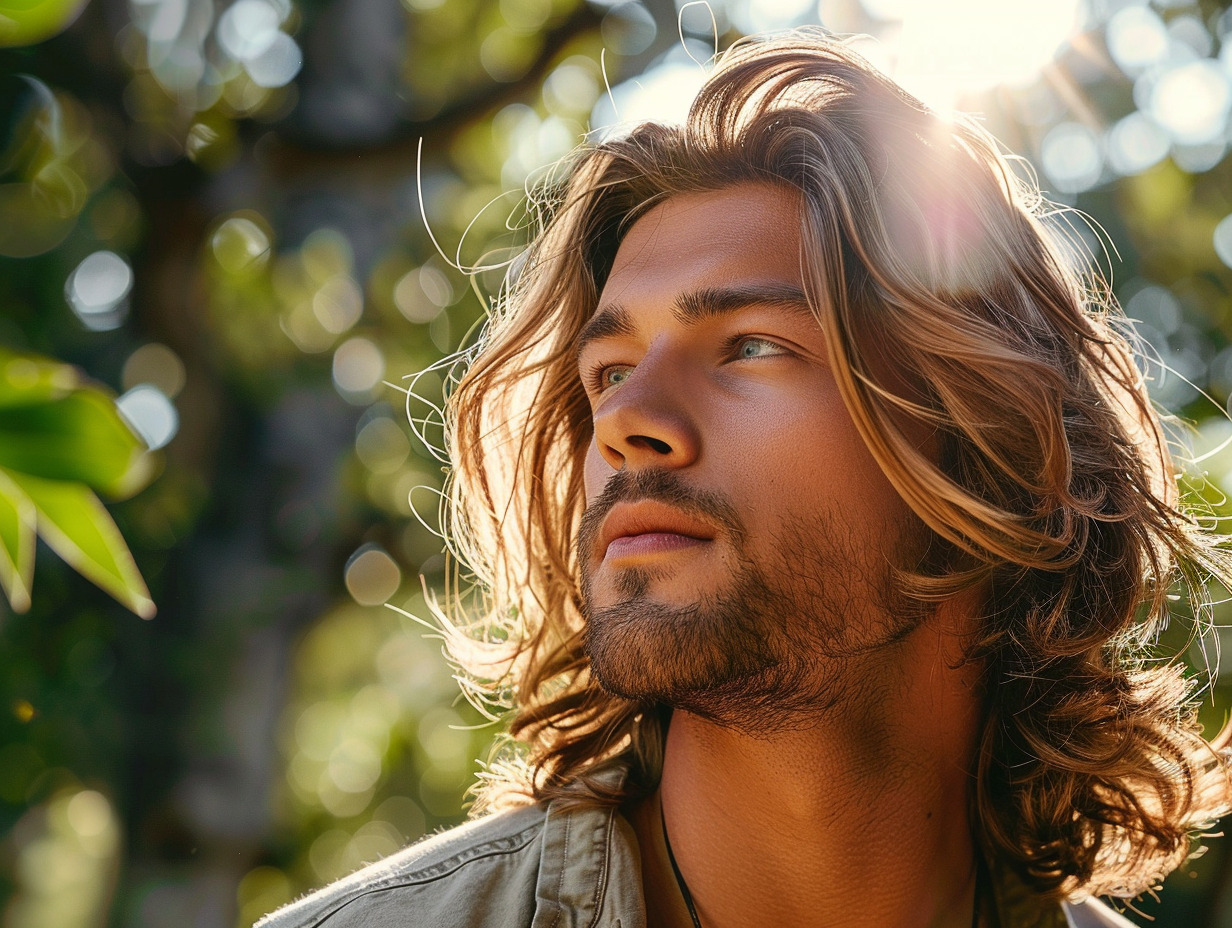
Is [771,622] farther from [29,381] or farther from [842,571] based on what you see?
[29,381]

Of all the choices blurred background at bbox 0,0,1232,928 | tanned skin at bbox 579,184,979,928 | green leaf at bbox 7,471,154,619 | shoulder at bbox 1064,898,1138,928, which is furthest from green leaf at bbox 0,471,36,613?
blurred background at bbox 0,0,1232,928

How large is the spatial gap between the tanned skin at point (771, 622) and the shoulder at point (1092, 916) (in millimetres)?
353

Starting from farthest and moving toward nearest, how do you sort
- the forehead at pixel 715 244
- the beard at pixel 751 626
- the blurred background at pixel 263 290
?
1. the blurred background at pixel 263 290
2. the forehead at pixel 715 244
3. the beard at pixel 751 626

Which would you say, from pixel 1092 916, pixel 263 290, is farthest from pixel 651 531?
pixel 263 290

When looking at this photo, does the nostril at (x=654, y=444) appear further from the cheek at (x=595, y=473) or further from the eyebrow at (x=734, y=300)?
the eyebrow at (x=734, y=300)

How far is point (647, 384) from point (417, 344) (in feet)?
19.6

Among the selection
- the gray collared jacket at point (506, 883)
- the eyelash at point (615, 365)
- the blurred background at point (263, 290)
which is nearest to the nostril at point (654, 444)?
the eyelash at point (615, 365)

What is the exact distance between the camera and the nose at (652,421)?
2232 mm

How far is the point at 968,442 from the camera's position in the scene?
8.13 feet

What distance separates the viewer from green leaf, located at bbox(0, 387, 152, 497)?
0.56m

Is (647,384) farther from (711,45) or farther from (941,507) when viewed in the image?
(711,45)

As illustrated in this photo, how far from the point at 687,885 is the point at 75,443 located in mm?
2055

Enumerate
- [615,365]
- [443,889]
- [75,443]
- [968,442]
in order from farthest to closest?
[615,365] < [968,442] < [443,889] < [75,443]

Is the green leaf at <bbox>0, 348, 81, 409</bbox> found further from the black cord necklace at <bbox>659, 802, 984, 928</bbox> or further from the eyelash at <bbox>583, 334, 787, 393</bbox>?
the black cord necklace at <bbox>659, 802, 984, 928</bbox>
